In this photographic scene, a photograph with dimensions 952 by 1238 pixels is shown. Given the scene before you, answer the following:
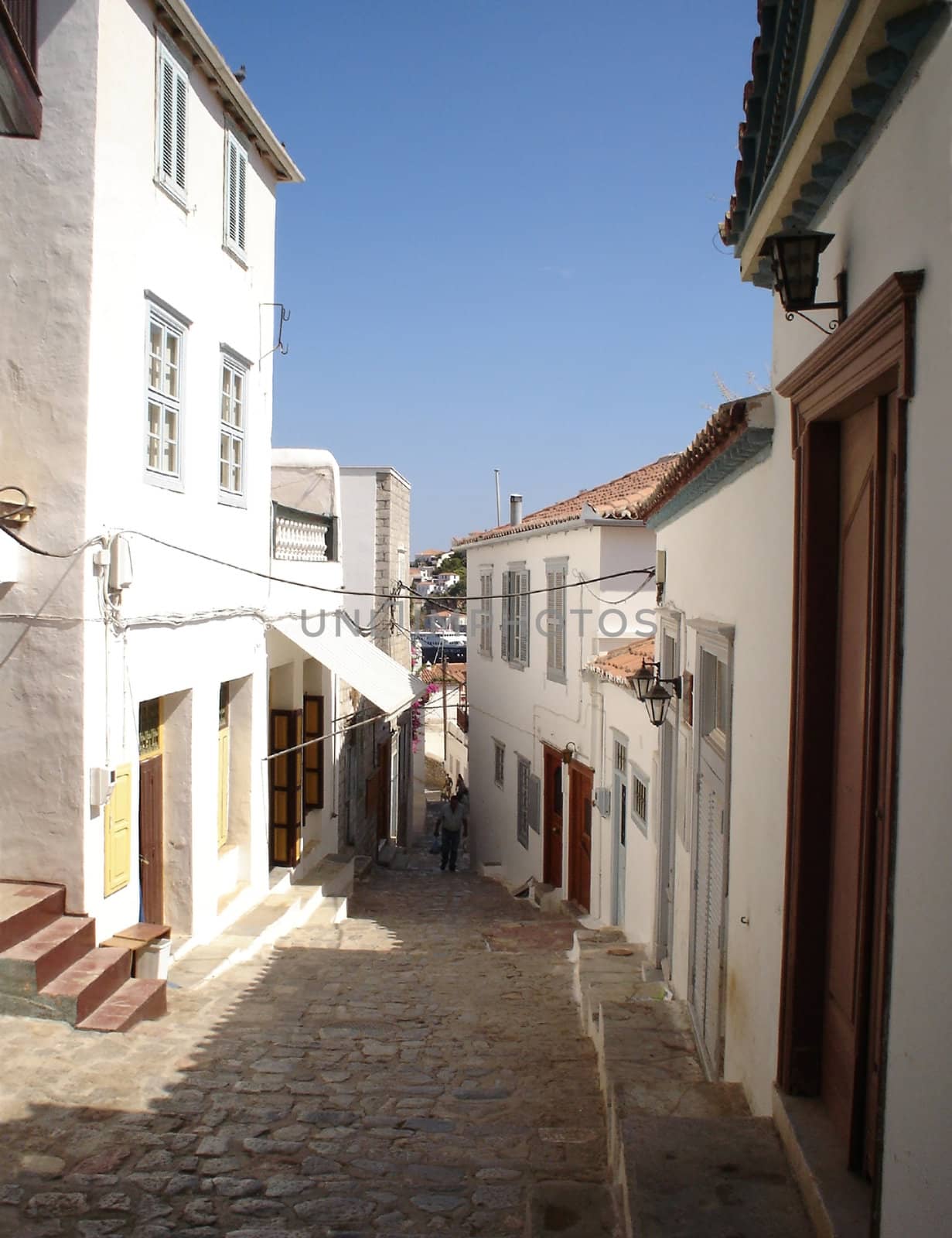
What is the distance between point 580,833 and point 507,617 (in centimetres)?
525

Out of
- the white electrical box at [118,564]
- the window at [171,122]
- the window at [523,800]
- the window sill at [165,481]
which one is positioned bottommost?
the window at [523,800]

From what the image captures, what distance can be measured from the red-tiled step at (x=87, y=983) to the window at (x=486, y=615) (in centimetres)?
1300

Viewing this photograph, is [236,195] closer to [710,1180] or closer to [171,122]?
[171,122]

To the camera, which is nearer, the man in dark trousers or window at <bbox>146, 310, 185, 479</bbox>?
window at <bbox>146, 310, 185, 479</bbox>

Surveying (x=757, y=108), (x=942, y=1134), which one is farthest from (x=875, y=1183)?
(x=757, y=108)

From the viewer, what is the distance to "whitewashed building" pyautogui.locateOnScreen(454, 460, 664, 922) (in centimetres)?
1378

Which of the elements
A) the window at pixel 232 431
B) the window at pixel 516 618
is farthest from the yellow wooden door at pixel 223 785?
the window at pixel 516 618

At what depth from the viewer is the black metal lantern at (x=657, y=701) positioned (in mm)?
8508

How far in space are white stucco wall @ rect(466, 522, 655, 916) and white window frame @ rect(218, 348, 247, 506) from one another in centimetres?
503

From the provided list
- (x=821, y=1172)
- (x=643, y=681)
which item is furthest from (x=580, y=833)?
(x=821, y=1172)

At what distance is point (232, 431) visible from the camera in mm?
10406

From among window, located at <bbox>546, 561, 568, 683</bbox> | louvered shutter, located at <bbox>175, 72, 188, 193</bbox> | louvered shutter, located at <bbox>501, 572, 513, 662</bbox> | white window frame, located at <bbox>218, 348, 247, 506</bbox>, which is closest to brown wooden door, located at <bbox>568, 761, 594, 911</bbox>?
window, located at <bbox>546, 561, 568, 683</bbox>

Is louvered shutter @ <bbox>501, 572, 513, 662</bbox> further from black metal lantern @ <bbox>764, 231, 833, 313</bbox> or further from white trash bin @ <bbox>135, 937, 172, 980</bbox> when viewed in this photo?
black metal lantern @ <bbox>764, 231, 833, 313</bbox>

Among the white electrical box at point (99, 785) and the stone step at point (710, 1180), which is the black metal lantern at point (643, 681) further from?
the stone step at point (710, 1180)
